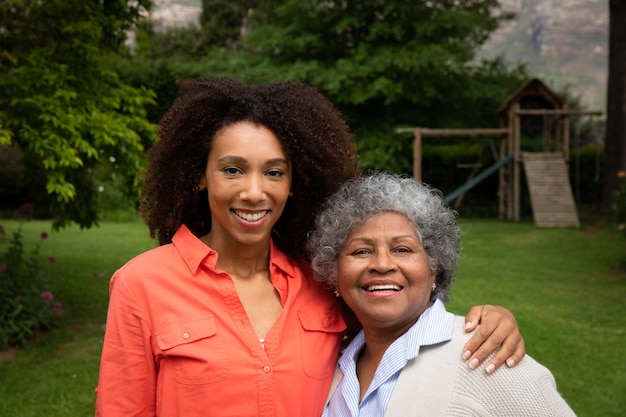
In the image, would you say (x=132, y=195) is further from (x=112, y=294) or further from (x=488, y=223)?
(x=488, y=223)

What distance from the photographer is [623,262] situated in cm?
1003

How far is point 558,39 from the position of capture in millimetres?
74125

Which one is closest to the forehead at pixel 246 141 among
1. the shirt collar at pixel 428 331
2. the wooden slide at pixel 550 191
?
the shirt collar at pixel 428 331

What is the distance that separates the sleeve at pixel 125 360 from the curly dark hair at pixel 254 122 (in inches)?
19.8

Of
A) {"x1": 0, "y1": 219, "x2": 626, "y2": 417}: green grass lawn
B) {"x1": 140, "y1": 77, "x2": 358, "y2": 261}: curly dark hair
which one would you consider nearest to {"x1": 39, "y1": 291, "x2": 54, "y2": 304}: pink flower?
{"x1": 0, "y1": 219, "x2": 626, "y2": 417}: green grass lawn

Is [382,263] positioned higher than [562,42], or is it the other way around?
[562,42]

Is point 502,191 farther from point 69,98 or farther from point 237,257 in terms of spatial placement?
point 237,257

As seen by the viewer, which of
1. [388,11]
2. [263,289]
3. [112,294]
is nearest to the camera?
[112,294]

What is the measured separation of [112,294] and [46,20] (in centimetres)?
559

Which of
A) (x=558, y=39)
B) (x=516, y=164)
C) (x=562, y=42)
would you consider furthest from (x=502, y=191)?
(x=558, y=39)

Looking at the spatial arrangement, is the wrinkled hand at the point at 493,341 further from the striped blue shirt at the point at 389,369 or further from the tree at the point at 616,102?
the tree at the point at 616,102

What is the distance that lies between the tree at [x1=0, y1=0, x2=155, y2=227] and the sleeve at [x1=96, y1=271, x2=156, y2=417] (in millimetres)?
3760

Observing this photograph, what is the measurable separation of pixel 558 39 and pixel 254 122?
78.7 m

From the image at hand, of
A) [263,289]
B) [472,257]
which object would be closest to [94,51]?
[263,289]
